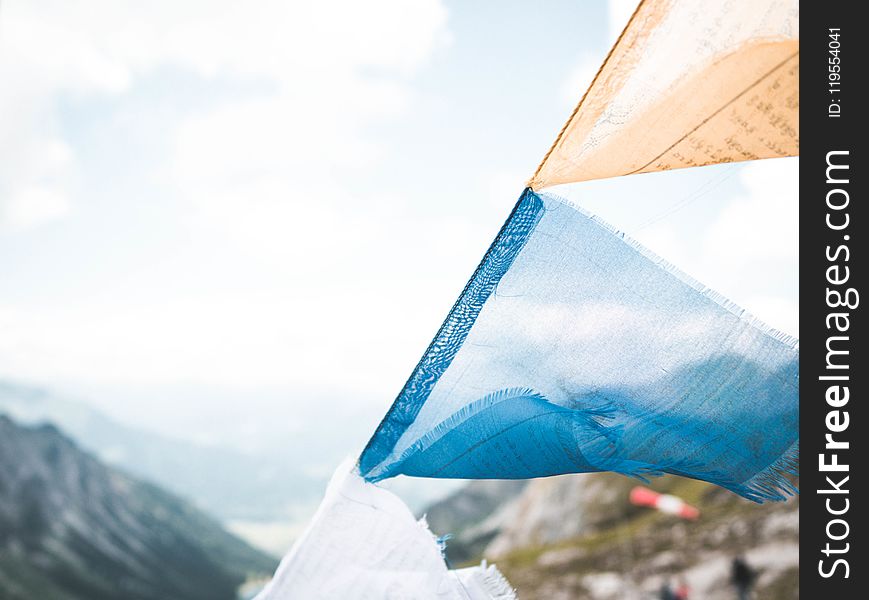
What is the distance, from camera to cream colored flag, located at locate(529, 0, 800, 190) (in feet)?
9.04

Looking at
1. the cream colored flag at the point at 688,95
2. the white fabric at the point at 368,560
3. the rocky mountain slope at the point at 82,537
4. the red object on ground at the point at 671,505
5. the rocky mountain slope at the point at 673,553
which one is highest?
the rocky mountain slope at the point at 82,537

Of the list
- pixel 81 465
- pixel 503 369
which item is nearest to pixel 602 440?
pixel 503 369

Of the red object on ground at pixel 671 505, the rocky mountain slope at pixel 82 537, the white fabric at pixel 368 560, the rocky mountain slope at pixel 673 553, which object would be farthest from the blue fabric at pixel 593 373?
the rocky mountain slope at pixel 82 537

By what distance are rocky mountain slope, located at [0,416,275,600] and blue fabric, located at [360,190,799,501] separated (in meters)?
83.7

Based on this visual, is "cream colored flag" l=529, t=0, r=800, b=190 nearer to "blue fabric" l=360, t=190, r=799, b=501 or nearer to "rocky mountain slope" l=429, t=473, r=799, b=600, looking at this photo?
"blue fabric" l=360, t=190, r=799, b=501

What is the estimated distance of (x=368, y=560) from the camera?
Result: 3.24 meters

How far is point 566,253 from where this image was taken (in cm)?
327

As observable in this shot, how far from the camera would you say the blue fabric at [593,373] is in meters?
3.21
